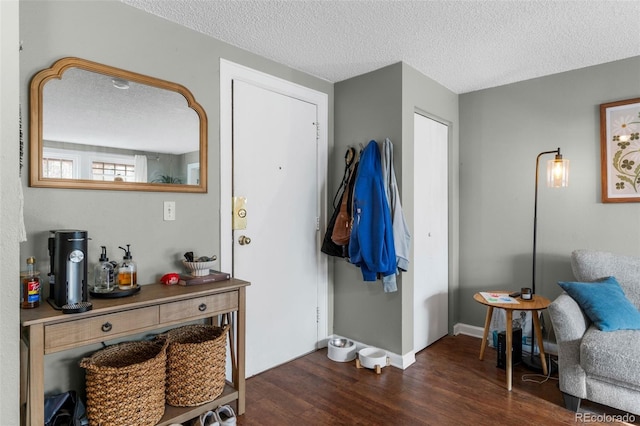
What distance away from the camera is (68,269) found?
167 cm

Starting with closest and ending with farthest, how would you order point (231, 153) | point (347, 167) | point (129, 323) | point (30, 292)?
point (30, 292), point (129, 323), point (231, 153), point (347, 167)

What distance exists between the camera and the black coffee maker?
165 centimetres

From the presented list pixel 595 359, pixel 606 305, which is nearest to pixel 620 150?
pixel 606 305

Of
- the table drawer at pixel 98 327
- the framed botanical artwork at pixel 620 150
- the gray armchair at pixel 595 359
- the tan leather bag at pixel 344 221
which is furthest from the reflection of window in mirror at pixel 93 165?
the framed botanical artwork at pixel 620 150

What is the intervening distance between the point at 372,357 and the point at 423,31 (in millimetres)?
2315

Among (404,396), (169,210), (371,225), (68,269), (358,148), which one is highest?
(358,148)

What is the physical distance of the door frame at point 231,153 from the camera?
8.29 ft

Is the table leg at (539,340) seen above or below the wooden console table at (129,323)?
below

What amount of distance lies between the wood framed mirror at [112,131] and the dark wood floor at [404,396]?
4.67 ft

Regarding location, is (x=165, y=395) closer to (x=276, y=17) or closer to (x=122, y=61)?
(x=122, y=61)

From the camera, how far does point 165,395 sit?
2.00 meters

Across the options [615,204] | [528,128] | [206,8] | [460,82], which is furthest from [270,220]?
[615,204]

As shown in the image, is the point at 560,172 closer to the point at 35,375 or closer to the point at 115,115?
the point at 115,115

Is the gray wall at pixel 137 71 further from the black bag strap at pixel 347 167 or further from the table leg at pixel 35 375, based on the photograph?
the black bag strap at pixel 347 167
